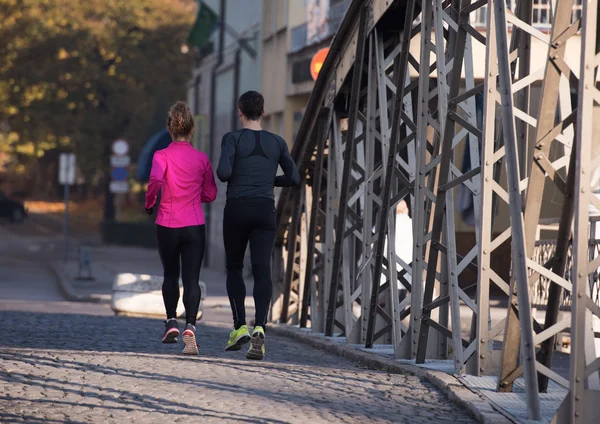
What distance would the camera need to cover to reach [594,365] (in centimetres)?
586

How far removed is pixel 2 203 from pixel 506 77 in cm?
6076

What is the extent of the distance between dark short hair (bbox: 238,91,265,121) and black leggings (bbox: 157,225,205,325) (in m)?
0.83

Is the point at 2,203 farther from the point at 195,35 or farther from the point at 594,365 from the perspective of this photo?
the point at 594,365

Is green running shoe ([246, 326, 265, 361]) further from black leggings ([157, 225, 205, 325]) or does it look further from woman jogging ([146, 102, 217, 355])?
black leggings ([157, 225, 205, 325])

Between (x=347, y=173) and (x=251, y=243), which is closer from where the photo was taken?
(x=251, y=243)

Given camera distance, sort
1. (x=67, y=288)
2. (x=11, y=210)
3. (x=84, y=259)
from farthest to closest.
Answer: (x=11, y=210), (x=84, y=259), (x=67, y=288)

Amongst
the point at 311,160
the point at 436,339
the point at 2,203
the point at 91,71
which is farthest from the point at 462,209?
the point at 2,203

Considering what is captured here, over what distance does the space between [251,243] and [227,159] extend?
24.4 inches

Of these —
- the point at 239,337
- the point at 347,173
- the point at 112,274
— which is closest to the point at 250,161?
the point at 239,337

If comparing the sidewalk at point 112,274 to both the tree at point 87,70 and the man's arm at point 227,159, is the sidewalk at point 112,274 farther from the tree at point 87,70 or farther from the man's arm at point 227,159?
the man's arm at point 227,159

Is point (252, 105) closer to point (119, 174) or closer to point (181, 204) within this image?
point (181, 204)

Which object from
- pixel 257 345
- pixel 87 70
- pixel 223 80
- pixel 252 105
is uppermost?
pixel 87 70

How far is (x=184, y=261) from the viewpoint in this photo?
917cm

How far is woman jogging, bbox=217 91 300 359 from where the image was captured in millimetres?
8781
